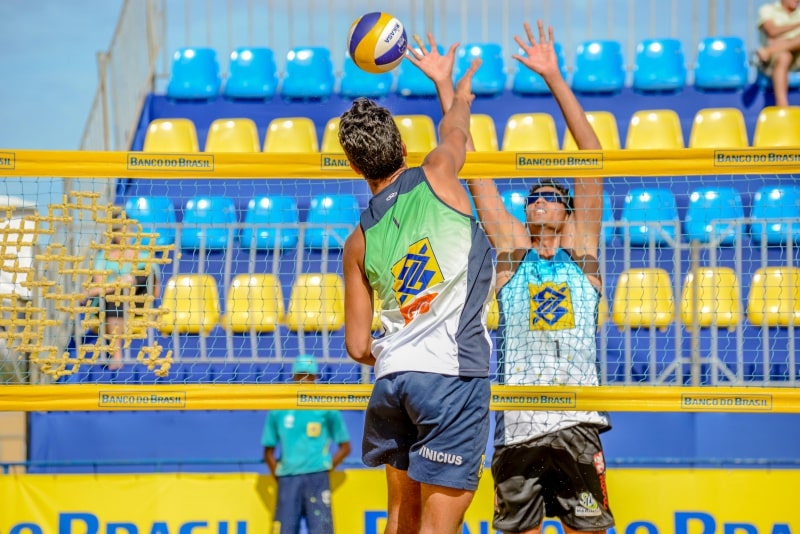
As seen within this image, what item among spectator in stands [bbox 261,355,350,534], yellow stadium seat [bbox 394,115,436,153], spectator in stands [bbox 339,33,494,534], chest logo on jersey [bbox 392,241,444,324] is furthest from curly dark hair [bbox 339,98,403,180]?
yellow stadium seat [bbox 394,115,436,153]

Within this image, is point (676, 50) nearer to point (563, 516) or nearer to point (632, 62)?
point (632, 62)

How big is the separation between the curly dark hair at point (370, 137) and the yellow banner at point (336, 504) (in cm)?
320

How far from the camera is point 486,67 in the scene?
11352 mm

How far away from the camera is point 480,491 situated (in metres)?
6.48

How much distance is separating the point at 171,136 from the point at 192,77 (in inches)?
57.7

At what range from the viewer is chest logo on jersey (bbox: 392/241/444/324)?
3721mm

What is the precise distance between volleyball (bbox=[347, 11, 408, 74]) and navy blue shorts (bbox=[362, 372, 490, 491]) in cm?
171

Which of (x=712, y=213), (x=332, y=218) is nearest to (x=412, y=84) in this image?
(x=332, y=218)

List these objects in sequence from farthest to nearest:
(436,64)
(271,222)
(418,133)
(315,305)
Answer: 1. (418,133)
2. (271,222)
3. (315,305)
4. (436,64)

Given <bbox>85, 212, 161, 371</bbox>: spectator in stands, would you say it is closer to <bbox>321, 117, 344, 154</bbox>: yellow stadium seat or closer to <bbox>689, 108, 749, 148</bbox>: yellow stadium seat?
<bbox>321, 117, 344, 154</bbox>: yellow stadium seat

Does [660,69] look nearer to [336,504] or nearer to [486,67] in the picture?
[486,67]

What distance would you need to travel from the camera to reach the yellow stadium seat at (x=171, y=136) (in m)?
10.2

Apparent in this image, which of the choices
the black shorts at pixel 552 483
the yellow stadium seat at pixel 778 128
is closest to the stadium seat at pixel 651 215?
the yellow stadium seat at pixel 778 128

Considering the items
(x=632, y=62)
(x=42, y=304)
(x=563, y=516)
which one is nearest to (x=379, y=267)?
(x=563, y=516)
